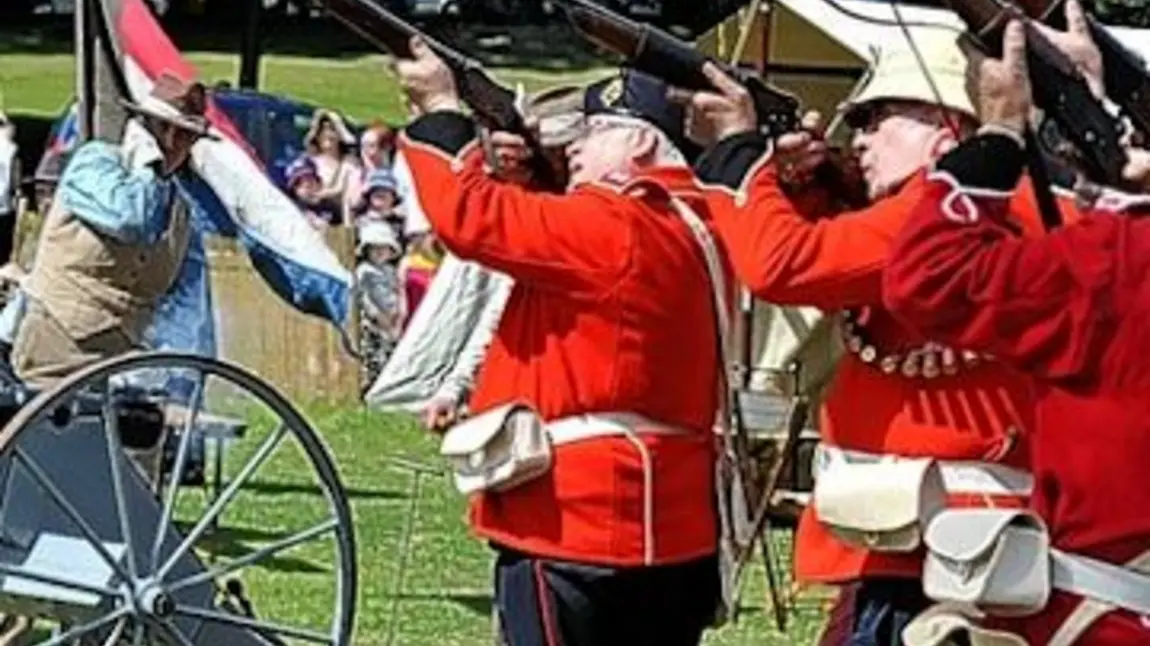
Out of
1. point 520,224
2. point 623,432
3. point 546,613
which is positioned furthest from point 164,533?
point 520,224

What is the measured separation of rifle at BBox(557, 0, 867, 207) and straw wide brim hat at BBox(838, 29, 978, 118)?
149mm

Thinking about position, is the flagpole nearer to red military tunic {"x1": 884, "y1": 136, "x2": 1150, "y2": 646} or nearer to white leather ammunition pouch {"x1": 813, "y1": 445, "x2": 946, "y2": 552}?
white leather ammunition pouch {"x1": 813, "y1": 445, "x2": 946, "y2": 552}

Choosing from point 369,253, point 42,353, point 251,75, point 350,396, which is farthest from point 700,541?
point 251,75

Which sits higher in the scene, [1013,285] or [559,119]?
[1013,285]

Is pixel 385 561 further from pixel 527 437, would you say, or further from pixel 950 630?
pixel 950 630

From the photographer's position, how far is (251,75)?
105 ft

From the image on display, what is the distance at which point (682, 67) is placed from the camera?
6141 millimetres

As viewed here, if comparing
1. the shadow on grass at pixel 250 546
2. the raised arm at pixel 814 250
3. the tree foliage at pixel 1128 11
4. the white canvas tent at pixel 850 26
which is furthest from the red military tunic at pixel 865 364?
the tree foliage at pixel 1128 11

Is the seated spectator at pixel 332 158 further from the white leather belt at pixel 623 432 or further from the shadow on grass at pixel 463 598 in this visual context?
the white leather belt at pixel 623 432

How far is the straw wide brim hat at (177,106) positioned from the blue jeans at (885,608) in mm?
3929

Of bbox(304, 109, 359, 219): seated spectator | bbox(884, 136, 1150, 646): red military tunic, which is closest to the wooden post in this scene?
bbox(304, 109, 359, 219): seated spectator

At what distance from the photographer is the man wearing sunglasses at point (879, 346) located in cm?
554

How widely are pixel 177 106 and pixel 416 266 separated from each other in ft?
28.1

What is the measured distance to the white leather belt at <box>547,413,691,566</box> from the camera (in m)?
Result: 6.44
